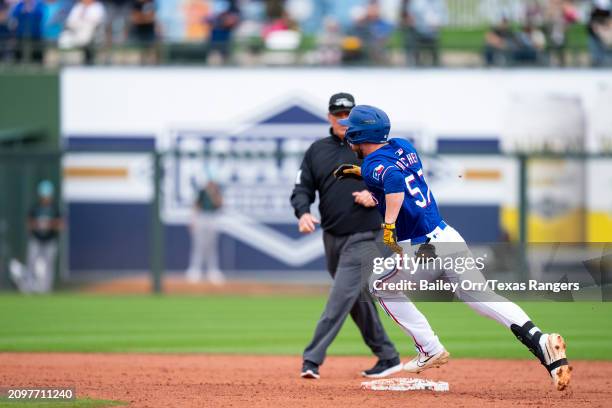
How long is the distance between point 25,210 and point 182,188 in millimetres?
3076

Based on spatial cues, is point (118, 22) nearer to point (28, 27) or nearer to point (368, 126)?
point (28, 27)

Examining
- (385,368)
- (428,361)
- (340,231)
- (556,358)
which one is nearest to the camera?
(556,358)

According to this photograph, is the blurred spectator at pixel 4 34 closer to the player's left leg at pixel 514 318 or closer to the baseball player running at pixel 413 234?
the baseball player running at pixel 413 234

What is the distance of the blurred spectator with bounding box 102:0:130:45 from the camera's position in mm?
21000

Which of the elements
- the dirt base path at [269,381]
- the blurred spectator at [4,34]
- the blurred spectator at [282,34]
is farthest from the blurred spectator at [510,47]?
the dirt base path at [269,381]

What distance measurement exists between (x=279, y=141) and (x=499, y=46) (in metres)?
4.59

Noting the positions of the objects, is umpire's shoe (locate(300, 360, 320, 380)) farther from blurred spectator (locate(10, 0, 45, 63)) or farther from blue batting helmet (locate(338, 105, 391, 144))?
blurred spectator (locate(10, 0, 45, 63))

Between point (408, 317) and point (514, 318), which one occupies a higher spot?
point (514, 318)

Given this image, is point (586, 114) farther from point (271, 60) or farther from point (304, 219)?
point (304, 219)

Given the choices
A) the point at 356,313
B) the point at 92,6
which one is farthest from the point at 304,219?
the point at 92,6

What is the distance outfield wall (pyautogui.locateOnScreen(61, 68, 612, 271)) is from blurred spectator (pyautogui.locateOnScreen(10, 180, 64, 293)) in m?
1.68

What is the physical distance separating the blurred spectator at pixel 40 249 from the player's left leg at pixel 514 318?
42.5 feet

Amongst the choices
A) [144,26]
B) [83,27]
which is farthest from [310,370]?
[83,27]

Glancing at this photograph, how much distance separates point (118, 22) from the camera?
21.1 m
